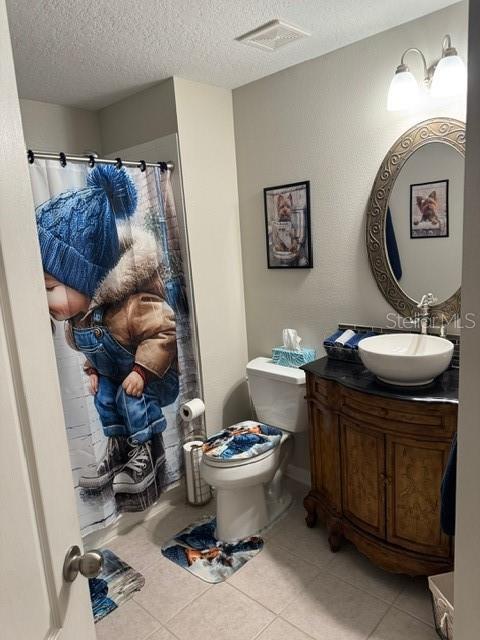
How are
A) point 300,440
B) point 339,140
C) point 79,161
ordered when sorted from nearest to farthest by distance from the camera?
point 79,161, point 339,140, point 300,440

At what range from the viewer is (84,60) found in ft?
7.35

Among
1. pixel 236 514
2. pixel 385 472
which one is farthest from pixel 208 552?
pixel 385 472

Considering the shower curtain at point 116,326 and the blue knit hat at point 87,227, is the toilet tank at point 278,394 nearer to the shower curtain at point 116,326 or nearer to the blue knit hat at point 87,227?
the shower curtain at point 116,326

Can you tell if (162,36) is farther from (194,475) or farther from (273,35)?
(194,475)

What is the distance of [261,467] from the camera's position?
236 cm

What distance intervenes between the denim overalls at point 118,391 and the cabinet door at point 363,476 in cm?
105

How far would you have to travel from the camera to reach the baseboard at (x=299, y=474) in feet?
9.51

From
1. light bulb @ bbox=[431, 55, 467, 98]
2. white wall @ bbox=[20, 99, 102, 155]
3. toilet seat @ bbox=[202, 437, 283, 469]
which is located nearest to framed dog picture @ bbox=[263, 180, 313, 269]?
light bulb @ bbox=[431, 55, 467, 98]

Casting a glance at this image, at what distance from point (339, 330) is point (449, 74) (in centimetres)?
129

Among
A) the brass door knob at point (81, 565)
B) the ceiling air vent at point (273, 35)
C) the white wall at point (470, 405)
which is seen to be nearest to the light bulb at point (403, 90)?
the ceiling air vent at point (273, 35)

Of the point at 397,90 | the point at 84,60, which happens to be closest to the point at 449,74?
the point at 397,90

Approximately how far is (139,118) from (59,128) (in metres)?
0.52

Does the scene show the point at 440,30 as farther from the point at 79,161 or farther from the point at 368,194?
the point at 79,161

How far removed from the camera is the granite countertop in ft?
6.04
